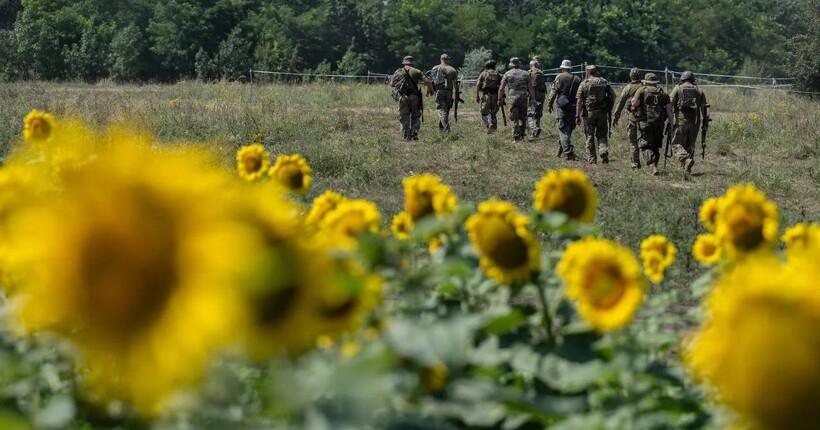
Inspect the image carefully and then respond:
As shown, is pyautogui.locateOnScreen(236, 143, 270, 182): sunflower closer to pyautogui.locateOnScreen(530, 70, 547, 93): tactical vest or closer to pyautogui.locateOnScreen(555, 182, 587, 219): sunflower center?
pyautogui.locateOnScreen(555, 182, 587, 219): sunflower center

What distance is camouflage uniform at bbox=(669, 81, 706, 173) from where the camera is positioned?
13.1m

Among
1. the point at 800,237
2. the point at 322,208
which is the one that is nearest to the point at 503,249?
the point at 322,208

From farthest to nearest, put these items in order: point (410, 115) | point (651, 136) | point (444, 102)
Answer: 1. point (444, 102)
2. point (410, 115)
3. point (651, 136)

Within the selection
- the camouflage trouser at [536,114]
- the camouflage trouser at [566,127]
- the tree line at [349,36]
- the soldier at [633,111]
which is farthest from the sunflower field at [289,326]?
the tree line at [349,36]

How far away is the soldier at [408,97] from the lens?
15.9m

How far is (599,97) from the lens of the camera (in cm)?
1390

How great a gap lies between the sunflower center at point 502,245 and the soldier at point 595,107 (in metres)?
12.6

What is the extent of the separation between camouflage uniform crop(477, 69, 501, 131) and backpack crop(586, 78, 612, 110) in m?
3.58

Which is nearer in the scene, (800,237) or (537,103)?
(800,237)

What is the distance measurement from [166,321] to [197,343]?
3cm

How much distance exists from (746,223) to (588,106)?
1222 cm

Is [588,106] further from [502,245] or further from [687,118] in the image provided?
[502,245]

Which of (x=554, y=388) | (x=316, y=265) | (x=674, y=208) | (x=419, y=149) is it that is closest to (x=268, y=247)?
(x=316, y=265)

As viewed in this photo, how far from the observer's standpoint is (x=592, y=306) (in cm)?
149
